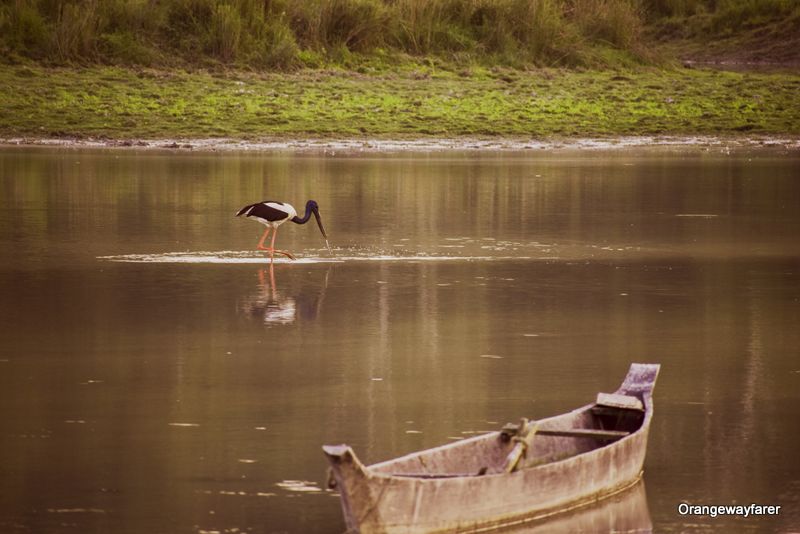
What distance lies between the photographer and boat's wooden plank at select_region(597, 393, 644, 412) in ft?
26.8

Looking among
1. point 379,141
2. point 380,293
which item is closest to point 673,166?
point 379,141

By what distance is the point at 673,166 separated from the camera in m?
28.4

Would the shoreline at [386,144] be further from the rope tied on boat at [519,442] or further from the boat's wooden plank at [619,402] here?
the rope tied on boat at [519,442]

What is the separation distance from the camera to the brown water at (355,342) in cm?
799

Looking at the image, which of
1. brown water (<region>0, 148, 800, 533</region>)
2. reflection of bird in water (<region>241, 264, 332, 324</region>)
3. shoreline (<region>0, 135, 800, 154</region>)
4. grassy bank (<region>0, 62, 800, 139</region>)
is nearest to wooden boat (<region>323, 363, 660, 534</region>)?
brown water (<region>0, 148, 800, 533</region>)

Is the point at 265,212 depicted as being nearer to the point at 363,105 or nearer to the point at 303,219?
the point at 303,219

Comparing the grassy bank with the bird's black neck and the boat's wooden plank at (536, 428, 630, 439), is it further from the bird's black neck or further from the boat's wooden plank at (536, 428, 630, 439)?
the boat's wooden plank at (536, 428, 630, 439)

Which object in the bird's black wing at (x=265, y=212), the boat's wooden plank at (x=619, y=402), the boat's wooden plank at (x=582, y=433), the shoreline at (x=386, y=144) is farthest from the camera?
the shoreline at (x=386, y=144)

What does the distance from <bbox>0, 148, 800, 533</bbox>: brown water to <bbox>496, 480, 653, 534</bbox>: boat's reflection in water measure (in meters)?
0.03

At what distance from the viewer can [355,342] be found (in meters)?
11.5

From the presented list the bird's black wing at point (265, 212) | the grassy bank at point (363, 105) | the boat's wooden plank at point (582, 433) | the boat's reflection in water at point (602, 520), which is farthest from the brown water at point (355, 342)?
the grassy bank at point (363, 105)

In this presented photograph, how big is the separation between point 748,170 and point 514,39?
13.3 meters

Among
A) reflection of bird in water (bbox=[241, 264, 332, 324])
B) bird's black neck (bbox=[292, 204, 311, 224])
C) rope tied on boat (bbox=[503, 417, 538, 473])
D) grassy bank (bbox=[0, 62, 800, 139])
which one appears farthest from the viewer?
grassy bank (bbox=[0, 62, 800, 139])

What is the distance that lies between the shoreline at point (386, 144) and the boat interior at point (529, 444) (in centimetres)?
→ 2305
